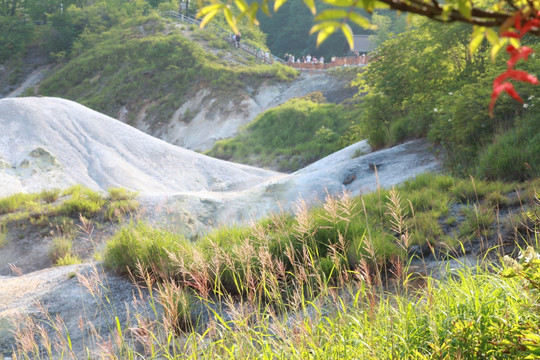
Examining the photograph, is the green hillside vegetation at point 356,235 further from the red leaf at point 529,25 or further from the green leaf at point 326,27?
the red leaf at point 529,25

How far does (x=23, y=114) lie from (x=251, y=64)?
22325mm

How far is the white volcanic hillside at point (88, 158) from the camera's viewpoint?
13344 mm

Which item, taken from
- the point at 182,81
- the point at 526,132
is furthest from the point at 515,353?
the point at 182,81

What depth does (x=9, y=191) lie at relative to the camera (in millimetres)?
11945

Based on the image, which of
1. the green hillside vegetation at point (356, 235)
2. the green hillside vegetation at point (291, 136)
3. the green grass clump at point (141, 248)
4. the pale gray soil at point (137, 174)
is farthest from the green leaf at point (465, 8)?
the green hillside vegetation at point (291, 136)

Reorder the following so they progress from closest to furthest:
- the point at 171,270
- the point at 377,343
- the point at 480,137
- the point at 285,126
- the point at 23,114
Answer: the point at 377,343, the point at 171,270, the point at 480,137, the point at 23,114, the point at 285,126

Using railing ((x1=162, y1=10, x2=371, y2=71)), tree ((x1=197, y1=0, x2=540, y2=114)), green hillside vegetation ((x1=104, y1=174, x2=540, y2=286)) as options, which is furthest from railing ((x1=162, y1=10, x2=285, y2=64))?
tree ((x1=197, y1=0, x2=540, y2=114))

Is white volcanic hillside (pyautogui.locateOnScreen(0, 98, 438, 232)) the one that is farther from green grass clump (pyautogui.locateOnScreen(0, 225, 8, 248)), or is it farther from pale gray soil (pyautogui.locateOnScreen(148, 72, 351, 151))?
pale gray soil (pyautogui.locateOnScreen(148, 72, 351, 151))

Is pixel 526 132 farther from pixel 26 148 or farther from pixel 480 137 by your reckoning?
pixel 26 148

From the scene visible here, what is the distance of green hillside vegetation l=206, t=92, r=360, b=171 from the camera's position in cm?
2192

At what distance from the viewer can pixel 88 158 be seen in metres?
14.7

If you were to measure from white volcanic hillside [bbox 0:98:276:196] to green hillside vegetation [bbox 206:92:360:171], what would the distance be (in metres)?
5.27

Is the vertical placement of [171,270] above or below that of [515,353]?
below

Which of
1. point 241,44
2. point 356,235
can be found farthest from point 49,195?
point 241,44
